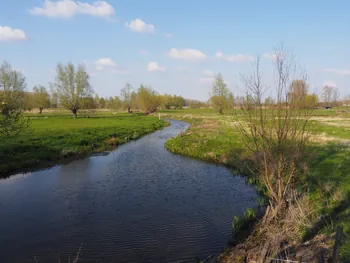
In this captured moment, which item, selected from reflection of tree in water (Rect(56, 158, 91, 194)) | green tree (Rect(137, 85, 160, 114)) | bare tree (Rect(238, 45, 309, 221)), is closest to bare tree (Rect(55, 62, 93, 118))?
green tree (Rect(137, 85, 160, 114))

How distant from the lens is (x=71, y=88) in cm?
6506

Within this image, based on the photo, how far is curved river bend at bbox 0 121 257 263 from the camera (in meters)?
8.55

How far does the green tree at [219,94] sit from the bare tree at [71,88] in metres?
34.9

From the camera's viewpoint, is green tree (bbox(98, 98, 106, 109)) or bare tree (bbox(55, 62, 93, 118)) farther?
green tree (bbox(98, 98, 106, 109))

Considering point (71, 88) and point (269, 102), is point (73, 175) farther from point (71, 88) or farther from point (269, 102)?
point (71, 88)

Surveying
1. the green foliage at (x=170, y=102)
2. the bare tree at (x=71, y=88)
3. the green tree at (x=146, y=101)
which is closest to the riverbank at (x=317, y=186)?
the bare tree at (x=71, y=88)

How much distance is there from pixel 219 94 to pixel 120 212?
70946 millimetres

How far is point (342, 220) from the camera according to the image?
27.0 feet

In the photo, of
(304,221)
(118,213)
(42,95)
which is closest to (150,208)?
(118,213)

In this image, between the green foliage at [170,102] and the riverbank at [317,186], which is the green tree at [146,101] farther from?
the riverbank at [317,186]

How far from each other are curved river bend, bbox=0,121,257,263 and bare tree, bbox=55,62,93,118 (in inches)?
1950

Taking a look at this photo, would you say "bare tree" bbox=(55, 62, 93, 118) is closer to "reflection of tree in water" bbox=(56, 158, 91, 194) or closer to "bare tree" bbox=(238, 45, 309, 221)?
"reflection of tree in water" bbox=(56, 158, 91, 194)

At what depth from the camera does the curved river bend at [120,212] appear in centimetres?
855

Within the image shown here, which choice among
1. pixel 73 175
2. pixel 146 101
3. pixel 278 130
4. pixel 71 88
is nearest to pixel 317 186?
pixel 278 130
